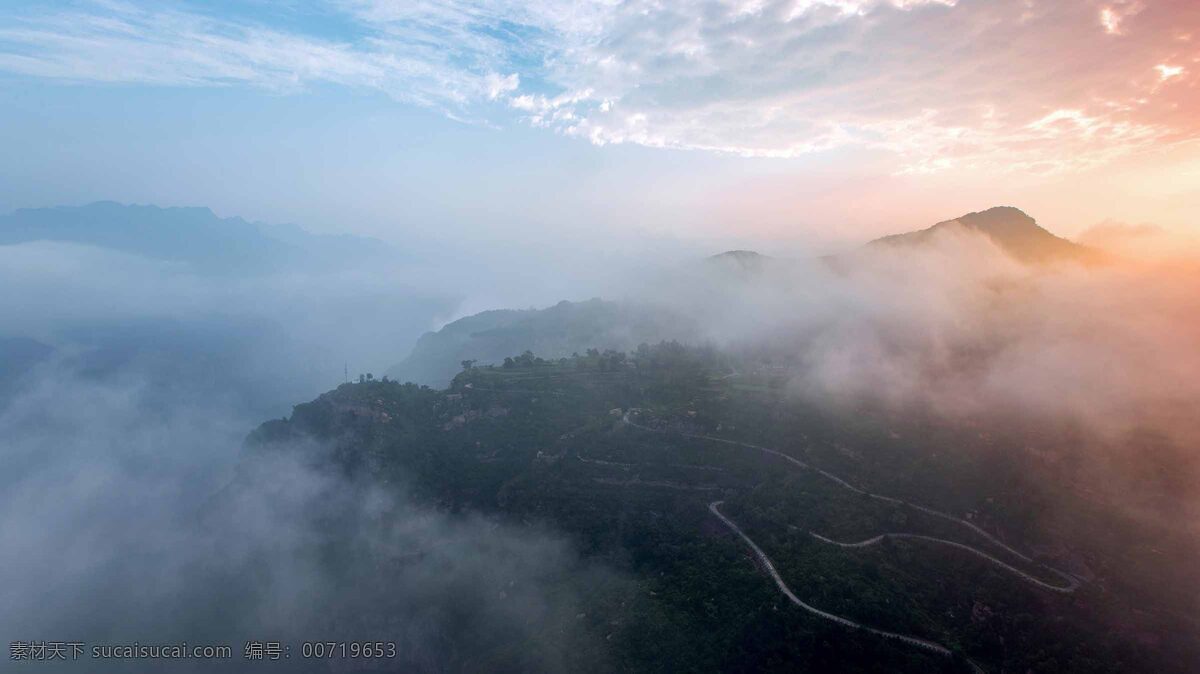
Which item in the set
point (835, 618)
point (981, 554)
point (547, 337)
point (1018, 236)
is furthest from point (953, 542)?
point (547, 337)

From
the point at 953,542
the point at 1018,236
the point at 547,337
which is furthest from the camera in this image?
the point at 547,337

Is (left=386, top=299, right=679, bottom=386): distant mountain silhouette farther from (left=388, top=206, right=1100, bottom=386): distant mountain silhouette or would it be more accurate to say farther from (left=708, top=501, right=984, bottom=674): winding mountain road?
(left=708, top=501, right=984, bottom=674): winding mountain road

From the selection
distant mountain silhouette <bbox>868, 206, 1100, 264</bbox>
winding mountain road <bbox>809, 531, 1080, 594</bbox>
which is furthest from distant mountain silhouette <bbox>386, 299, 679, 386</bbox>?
winding mountain road <bbox>809, 531, 1080, 594</bbox>

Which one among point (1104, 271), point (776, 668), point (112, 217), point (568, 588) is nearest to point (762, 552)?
point (776, 668)

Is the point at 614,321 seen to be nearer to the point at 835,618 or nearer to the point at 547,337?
the point at 547,337

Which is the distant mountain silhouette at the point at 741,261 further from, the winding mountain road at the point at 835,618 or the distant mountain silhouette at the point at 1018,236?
the winding mountain road at the point at 835,618

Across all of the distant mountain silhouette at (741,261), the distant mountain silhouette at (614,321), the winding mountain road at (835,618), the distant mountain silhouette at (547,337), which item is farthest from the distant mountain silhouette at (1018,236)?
the winding mountain road at (835,618)

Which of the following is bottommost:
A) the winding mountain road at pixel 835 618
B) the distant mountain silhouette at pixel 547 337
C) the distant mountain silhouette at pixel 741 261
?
the winding mountain road at pixel 835 618

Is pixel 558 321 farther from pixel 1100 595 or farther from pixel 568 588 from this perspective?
pixel 1100 595

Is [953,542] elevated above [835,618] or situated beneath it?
elevated above
